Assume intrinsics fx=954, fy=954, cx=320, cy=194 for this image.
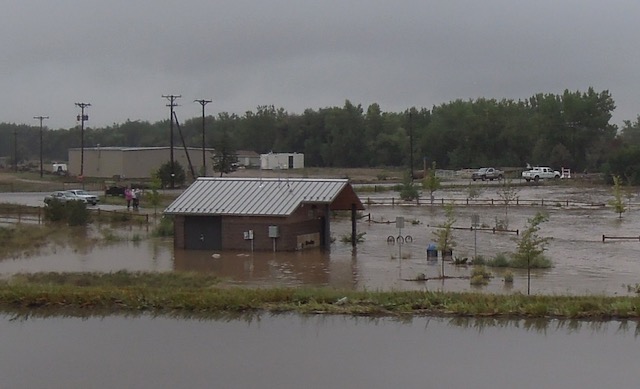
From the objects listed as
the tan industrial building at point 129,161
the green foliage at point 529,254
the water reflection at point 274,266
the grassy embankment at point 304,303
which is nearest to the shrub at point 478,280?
the green foliage at point 529,254

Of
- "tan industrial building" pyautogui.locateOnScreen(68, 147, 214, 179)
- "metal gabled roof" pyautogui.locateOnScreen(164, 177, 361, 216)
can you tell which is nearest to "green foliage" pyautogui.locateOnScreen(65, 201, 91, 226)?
→ "metal gabled roof" pyautogui.locateOnScreen(164, 177, 361, 216)

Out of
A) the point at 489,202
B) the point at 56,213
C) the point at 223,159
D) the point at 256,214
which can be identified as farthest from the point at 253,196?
the point at 223,159

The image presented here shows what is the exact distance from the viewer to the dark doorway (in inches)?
1326

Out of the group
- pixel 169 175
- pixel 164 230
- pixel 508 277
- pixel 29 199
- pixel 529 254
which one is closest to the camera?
pixel 508 277

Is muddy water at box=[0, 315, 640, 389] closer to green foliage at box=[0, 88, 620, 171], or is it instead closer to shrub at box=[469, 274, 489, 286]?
shrub at box=[469, 274, 489, 286]

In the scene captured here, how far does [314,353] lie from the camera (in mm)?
15508

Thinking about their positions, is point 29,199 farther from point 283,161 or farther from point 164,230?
point 283,161

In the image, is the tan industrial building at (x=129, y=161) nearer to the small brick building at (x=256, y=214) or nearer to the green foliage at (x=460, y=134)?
the green foliage at (x=460, y=134)

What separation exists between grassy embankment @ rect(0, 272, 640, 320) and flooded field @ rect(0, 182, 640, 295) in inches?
142

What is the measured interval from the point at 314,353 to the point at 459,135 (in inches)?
3855

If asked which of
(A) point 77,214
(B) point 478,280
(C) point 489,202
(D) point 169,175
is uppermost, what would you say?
(D) point 169,175

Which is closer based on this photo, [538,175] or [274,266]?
[274,266]

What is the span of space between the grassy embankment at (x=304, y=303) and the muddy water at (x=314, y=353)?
692 millimetres

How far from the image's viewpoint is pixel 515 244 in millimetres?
35906
